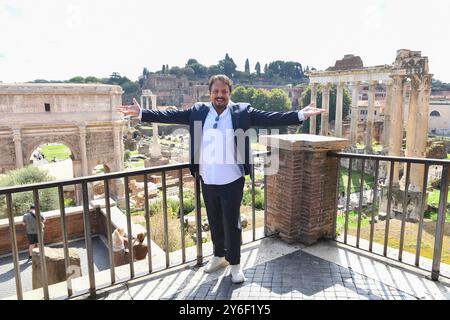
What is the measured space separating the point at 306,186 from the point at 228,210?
1.48 meters

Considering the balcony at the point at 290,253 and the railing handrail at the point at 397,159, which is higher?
the railing handrail at the point at 397,159

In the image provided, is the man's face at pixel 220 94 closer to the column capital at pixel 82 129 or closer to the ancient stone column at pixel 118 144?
the column capital at pixel 82 129

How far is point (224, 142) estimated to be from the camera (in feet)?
11.7

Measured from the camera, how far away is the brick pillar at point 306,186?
4.60 meters

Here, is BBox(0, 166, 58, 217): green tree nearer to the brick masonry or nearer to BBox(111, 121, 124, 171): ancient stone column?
the brick masonry

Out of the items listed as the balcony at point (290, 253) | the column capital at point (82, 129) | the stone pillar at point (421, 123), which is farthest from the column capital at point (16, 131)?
the stone pillar at point (421, 123)

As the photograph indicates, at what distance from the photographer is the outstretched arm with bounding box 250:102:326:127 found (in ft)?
11.5

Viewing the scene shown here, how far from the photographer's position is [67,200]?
22.8 m

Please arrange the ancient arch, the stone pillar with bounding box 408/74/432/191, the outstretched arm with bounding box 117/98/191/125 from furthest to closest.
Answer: the stone pillar with bounding box 408/74/432/191 → the ancient arch → the outstretched arm with bounding box 117/98/191/125

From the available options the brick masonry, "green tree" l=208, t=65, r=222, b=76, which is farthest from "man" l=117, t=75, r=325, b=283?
"green tree" l=208, t=65, r=222, b=76

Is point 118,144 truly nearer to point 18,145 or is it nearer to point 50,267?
point 18,145

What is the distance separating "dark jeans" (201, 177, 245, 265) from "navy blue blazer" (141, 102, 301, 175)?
26 centimetres

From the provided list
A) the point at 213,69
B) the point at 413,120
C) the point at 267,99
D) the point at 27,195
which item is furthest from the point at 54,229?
the point at 213,69
